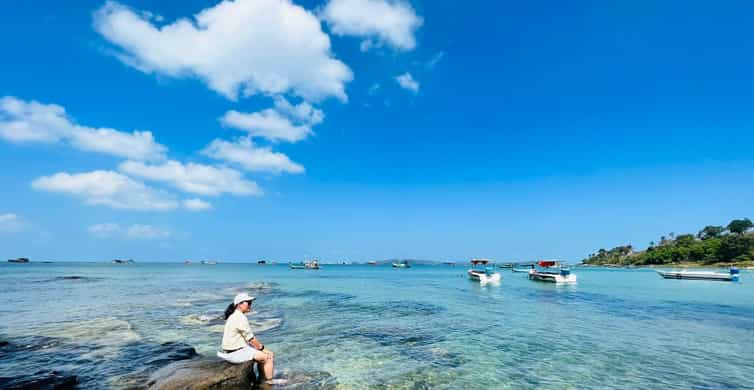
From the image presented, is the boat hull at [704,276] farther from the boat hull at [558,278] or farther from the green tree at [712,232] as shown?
the green tree at [712,232]

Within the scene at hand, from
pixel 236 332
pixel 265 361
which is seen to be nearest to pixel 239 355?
pixel 236 332

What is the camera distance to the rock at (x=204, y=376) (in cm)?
878

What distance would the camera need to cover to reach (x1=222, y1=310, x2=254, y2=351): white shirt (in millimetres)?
9781

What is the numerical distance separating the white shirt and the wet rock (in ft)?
16.6

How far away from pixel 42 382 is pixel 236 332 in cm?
595

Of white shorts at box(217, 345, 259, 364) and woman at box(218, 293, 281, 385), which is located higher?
woman at box(218, 293, 281, 385)

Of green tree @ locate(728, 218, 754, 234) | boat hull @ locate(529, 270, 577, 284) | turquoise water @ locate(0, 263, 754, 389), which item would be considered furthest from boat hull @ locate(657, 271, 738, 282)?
green tree @ locate(728, 218, 754, 234)

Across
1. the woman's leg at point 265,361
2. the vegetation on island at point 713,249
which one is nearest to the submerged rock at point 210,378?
the woman's leg at point 265,361

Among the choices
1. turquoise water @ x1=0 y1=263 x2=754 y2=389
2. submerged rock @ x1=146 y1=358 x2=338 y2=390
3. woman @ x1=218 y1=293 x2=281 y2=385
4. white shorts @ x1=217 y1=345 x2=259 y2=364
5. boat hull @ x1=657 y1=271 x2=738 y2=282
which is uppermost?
woman @ x1=218 y1=293 x2=281 y2=385

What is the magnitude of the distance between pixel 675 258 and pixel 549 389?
201 m

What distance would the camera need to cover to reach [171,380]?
29.3 feet

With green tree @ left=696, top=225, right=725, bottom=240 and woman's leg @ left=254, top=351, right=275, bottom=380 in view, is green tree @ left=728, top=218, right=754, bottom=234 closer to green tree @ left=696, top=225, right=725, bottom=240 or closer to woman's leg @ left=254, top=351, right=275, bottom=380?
green tree @ left=696, top=225, right=725, bottom=240

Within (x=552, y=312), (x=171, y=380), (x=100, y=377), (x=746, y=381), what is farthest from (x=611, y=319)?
(x=100, y=377)

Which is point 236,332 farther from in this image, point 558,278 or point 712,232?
point 712,232
